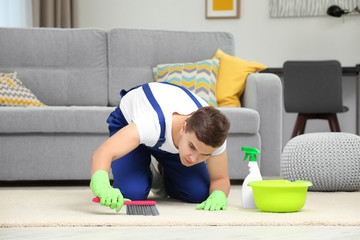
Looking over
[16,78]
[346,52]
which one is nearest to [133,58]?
[16,78]

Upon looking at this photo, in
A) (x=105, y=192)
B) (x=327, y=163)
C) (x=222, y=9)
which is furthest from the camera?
(x=222, y=9)

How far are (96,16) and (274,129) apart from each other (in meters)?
3.08

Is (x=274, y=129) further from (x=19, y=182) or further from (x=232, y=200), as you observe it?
(x=19, y=182)

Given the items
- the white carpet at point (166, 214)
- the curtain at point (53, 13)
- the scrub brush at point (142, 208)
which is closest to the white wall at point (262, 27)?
the curtain at point (53, 13)

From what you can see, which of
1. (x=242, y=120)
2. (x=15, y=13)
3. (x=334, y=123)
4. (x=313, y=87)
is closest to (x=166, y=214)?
(x=242, y=120)

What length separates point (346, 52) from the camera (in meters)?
5.40

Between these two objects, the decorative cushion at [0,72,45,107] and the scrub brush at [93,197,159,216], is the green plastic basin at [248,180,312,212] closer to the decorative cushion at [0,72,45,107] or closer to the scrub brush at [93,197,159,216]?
the scrub brush at [93,197,159,216]

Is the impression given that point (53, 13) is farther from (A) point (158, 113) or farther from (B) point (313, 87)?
(A) point (158, 113)

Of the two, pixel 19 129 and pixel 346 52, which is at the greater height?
pixel 346 52

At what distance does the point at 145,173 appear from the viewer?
2.23 meters

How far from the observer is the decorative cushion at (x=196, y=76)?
3.31 meters

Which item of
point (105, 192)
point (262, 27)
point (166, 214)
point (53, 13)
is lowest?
point (166, 214)

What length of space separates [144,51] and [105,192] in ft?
6.41

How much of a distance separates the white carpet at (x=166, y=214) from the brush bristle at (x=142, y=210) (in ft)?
0.07
